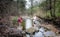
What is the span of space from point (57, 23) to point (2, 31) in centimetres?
914

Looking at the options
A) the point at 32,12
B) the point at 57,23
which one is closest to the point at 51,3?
the point at 57,23

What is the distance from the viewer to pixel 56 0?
658 inches

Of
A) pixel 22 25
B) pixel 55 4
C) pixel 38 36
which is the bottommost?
pixel 38 36

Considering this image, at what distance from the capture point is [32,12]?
99.0 ft

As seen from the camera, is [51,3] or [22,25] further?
[51,3]

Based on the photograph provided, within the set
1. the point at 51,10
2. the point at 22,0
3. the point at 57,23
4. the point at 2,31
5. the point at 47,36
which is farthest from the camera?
the point at 22,0

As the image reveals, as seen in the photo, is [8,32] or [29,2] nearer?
[8,32]

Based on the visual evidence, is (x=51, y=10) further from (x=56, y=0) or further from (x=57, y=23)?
(x=57, y=23)

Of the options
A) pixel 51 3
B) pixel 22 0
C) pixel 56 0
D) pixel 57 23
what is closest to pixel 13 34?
pixel 57 23

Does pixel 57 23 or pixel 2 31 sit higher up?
pixel 2 31

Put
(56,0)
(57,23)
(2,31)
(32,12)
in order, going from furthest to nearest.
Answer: (32,12), (56,0), (57,23), (2,31)

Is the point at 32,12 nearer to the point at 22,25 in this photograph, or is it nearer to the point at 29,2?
the point at 29,2

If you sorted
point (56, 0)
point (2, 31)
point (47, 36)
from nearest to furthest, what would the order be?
point (2, 31) → point (47, 36) → point (56, 0)

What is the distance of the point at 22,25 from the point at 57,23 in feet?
16.8
